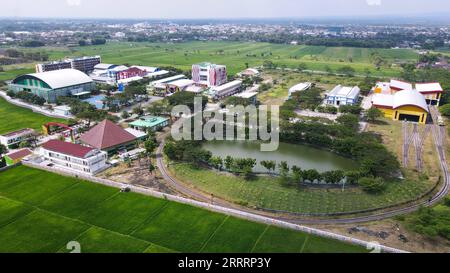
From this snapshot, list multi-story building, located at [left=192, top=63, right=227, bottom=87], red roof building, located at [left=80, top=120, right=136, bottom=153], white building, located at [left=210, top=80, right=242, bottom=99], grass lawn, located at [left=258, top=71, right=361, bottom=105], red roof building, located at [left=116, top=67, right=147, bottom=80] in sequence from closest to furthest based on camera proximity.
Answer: red roof building, located at [left=80, top=120, right=136, bottom=153] → white building, located at [left=210, top=80, right=242, bottom=99] → grass lawn, located at [left=258, top=71, right=361, bottom=105] → multi-story building, located at [left=192, top=63, right=227, bottom=87] → red roof building, located at [left=116, top=67, right=147, bottom=80]

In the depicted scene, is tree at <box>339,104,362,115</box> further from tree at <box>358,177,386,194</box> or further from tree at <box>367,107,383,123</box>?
tree at <box>358,177,386,194</box>

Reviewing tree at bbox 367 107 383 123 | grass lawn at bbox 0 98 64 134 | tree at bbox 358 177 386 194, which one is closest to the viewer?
tree at bbox 358 177 386 194

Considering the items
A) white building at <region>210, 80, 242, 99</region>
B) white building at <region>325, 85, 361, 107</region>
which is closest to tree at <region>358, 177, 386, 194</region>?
white building at <region>325, 85, 361, 107</region>

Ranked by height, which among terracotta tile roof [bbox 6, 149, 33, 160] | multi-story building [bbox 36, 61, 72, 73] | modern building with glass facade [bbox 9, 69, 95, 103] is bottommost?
terracotta tile roof [bbox 6, 149, 33, 160]

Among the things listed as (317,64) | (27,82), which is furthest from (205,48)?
(27,82)

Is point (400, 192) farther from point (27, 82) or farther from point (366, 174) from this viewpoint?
point (27, 82)
